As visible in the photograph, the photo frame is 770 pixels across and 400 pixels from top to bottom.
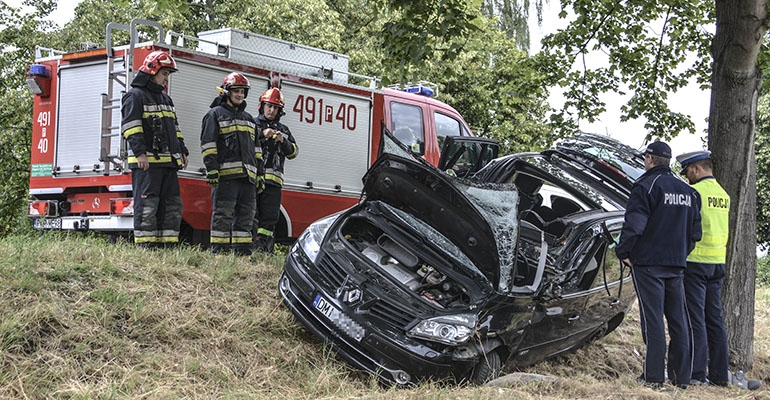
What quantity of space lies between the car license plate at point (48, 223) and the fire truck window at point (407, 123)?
4440 mm

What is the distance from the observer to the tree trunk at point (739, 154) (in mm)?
7430

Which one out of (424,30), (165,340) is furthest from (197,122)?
(165,340)

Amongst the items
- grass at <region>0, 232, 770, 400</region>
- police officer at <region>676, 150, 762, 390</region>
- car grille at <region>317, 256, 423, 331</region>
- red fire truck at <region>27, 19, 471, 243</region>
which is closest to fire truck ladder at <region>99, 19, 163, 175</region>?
red fire truck at <region>27, 19, 471, 243</region>

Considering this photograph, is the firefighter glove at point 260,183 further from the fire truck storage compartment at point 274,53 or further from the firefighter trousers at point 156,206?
the fire truck storage compartment at point 274,53

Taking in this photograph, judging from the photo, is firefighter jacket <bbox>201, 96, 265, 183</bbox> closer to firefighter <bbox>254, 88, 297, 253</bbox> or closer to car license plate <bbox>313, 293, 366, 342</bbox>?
firefighter <bbox>254, 88, 297, 253</bbox>

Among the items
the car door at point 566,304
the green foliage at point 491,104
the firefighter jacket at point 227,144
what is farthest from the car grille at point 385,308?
the green foliage at point 491,104

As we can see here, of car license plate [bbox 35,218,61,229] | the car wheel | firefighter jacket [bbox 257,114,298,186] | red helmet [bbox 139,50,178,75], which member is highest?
red helmet [bbox 139,50,178,75]

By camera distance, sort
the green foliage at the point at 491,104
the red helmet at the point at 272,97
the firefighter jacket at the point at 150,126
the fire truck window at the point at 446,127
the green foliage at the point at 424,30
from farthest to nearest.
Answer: the green foliage at the point at 491,104 → the fire truck window at the point at 446,127 → the green foliage at the point at 424,30 → the red helmet at the point at 272,97 → the firefighter jacket at the point at 150,126

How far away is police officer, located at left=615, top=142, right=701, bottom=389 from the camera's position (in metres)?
5.77

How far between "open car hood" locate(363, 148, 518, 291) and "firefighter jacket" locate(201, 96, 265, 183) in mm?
1856

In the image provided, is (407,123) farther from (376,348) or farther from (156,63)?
(376,348)

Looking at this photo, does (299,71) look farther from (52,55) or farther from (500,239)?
Result: (500,239)

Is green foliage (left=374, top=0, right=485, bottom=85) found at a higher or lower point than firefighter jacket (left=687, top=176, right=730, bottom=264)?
higher

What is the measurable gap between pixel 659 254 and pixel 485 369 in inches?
66.3
